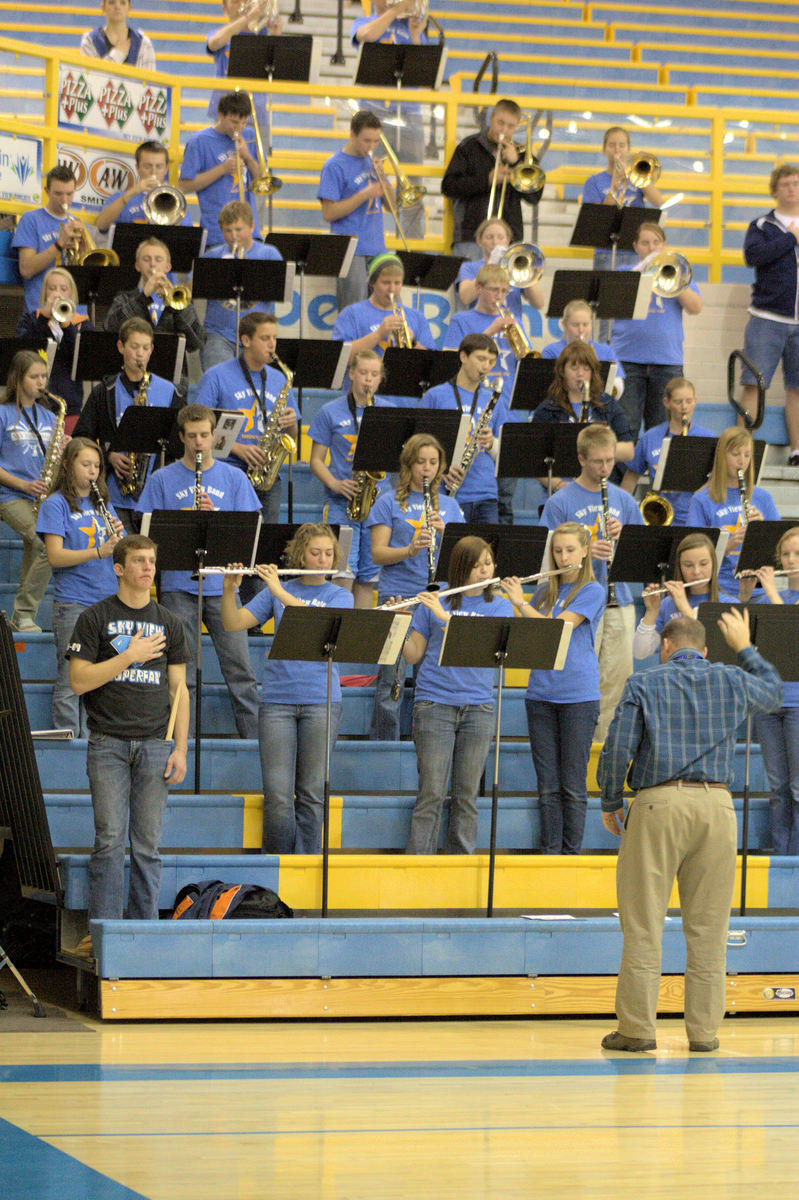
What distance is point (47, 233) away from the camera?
10227 mm

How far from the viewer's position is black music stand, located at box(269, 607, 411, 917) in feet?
20.2

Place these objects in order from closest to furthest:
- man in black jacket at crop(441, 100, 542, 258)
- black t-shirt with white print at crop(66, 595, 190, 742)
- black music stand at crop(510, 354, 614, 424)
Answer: black t-shirt with white print at crop(66, 595, 190, 742) < black music stand at crop(510, 354, 614, 424) < man in black jacket at crop(441, 100, 542, 258)

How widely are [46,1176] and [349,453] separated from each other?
4.95m

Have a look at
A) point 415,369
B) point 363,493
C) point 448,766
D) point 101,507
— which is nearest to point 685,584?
point 448,766

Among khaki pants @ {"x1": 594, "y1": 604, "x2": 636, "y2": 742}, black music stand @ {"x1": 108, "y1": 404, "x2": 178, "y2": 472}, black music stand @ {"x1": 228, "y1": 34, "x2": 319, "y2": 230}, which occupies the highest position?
black music stand @ {"x1": 228, "y1": 34, "x2": 319, "y2": 230}

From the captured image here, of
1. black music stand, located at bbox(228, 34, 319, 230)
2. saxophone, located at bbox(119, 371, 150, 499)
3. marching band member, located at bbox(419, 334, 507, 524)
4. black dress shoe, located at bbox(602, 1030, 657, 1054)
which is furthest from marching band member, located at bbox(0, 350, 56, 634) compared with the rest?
black dress shoe, located at bbox(602, 1030, 657, 1054)

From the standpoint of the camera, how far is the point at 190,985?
626 centimetres

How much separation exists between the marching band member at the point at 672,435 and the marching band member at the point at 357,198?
240 cm

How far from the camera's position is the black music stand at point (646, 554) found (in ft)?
23.8

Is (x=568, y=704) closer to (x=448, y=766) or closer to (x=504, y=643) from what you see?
(x=448, y=766)

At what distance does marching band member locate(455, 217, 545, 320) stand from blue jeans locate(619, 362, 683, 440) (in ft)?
2.61

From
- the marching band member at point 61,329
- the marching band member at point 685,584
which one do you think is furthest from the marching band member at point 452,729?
the marching band member at point 61,329

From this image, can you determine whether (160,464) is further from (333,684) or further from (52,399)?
(333,684)

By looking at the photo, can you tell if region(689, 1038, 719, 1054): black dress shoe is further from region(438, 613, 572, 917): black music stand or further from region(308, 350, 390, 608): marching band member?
region(308, 350, 390, 608): marching band member
